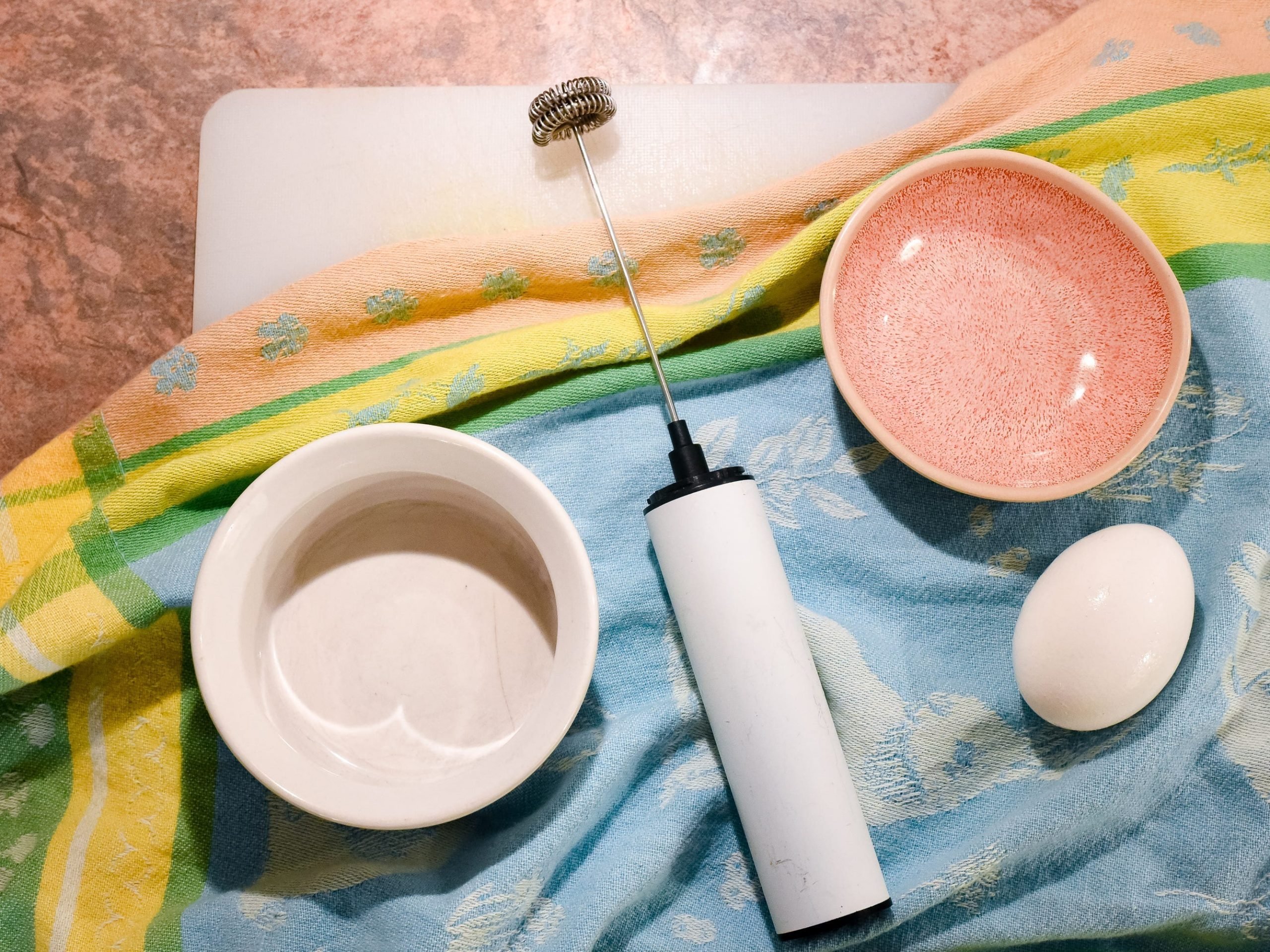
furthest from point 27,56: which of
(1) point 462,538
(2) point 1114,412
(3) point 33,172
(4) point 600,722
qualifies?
(2) point 1114,412

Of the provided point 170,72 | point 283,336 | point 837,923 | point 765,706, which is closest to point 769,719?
point 765,706

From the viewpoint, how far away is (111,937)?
1.56 feet

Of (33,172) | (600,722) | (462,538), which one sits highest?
(33,172)

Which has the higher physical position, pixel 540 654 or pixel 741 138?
pixel 741 138

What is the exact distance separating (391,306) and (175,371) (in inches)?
5.2

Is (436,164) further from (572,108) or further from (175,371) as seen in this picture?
(175,371)

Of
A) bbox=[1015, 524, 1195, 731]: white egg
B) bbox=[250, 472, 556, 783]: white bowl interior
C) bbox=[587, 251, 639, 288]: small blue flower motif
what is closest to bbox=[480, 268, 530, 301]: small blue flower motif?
bbox=[587, 251, 639, 288]: small blue flower motif

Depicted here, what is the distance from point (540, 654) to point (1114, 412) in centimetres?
37

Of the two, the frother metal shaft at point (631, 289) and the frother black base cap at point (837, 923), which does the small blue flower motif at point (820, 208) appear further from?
the frother black base cap at point (837, 923)

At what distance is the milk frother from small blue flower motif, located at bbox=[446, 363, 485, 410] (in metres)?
0.13

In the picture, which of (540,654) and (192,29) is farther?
(192,29)

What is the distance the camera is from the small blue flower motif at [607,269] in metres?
0.55

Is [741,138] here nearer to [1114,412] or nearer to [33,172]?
[1114,412]

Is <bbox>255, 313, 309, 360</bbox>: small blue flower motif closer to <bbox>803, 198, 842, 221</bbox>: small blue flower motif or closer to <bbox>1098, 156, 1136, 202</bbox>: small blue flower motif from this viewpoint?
<bbox>803, 198, 842, 221</bbox>: small blue flower motif
